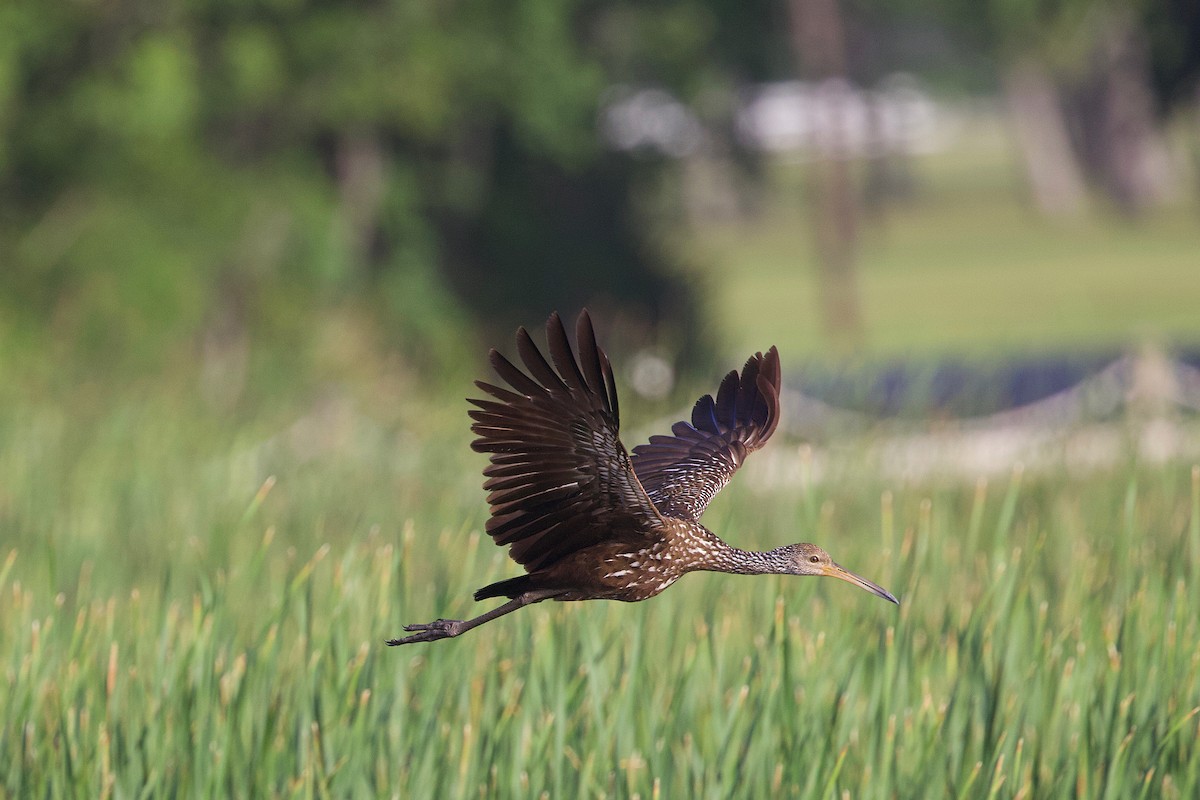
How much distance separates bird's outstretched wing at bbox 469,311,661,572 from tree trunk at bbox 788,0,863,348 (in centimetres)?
2769

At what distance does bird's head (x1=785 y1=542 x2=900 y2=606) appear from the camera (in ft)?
8.06

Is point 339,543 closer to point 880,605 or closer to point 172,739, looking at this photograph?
point 880,605

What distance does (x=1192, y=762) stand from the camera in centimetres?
375

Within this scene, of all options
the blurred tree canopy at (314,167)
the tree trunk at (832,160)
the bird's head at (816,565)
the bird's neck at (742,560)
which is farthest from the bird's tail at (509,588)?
the tree trunk at (832,160)

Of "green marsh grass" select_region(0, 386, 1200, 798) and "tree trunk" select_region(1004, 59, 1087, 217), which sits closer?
"green marsh grass" select_region(0, 386, 1200, 798)

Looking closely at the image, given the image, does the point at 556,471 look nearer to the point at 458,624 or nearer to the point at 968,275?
the point at 458,624

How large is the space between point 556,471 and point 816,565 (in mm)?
354

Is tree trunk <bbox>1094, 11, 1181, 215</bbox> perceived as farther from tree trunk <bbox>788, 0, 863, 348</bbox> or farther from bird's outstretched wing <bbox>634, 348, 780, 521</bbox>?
bird's outstretched wing <bbox>634, 348, 780, 521</bbox>

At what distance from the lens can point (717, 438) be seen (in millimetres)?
3297

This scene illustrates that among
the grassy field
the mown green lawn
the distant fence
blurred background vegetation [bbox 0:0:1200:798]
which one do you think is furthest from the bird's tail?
the mown green lawn

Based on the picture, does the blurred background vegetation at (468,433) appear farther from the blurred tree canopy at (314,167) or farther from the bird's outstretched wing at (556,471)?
the bird's outstretched wing at (556,471)

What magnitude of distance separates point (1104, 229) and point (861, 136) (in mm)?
21632

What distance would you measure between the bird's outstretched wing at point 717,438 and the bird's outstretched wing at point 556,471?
15.5 inches

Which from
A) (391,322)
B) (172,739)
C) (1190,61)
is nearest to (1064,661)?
(172,739)
